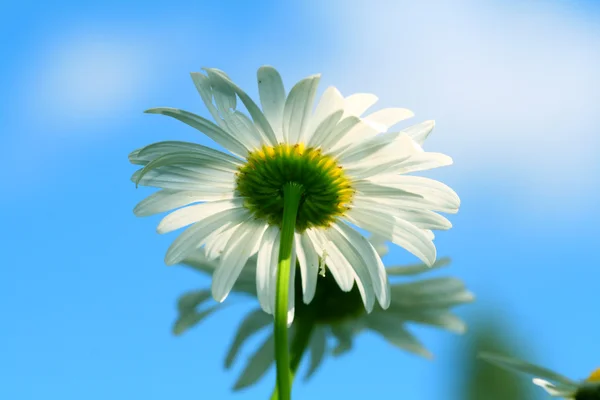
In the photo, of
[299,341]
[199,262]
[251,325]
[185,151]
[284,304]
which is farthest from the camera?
[251,325]

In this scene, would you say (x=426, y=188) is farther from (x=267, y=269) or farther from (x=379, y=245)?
(x=379, y=245)

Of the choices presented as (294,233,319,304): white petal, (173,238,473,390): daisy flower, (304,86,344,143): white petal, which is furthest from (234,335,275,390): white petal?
(304,86,344,143): white petal

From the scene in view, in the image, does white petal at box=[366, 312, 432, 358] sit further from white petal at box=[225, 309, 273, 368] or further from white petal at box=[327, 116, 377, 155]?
white petal at box=[327, 116, 377, 155]

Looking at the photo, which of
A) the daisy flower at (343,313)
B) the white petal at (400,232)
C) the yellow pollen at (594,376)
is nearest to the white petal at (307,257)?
the white petal at (400,232)

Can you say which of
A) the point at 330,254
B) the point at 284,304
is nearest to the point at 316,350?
the point at 330,254

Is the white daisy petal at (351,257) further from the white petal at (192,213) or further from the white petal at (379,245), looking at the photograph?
the white petal at (379,245)

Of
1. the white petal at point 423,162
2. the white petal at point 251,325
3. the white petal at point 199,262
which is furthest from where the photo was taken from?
the white petal at point 251,325
